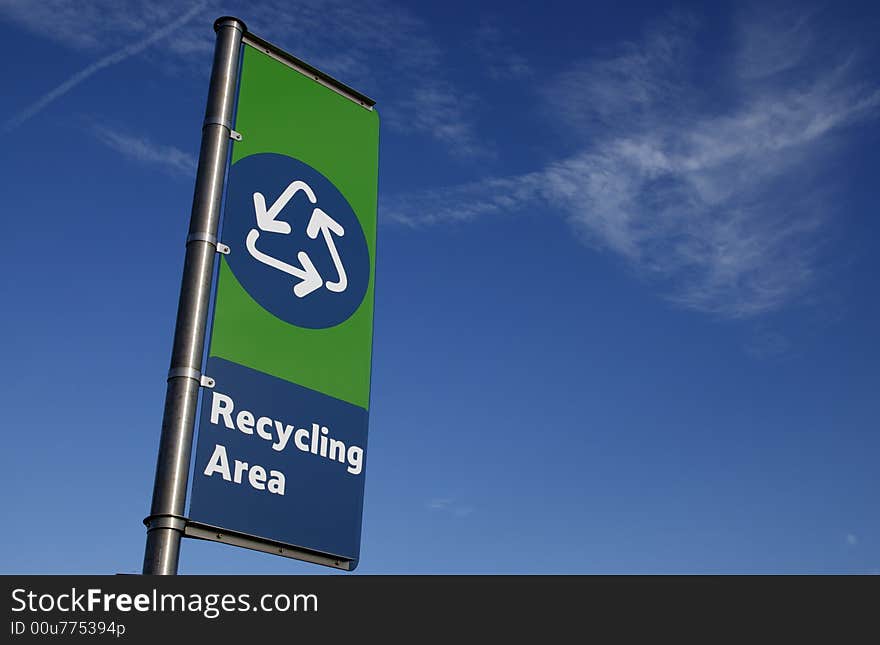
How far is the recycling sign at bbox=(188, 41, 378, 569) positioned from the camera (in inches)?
183

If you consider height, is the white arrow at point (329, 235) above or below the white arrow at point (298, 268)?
above

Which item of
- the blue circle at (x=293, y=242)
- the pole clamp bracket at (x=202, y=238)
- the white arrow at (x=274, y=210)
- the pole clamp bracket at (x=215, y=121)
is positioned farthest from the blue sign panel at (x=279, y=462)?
the pole clamp bracket at (x=215, y=121)

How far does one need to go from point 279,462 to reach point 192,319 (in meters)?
0.83

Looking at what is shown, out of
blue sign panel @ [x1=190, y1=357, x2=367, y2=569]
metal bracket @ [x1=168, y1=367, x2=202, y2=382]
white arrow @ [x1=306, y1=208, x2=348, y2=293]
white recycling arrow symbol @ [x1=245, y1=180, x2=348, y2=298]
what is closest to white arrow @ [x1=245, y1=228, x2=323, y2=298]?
white recycling arrow symbol @ [x1=245, y1=180, x2=348, y2=298]

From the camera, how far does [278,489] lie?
4.76m

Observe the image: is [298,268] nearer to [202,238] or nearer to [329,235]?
[329,235]

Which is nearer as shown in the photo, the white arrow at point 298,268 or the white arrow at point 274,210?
the white arrow at point 298,268

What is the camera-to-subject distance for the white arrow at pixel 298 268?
201 inches

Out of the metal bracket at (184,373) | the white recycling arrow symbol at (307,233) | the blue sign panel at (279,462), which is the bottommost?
the blue sign panel at (279,462)

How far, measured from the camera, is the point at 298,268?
17.5 feet

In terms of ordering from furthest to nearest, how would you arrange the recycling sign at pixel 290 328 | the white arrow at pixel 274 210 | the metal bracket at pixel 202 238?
the white arrow at pixel 274 210 → the metal bracket at pixel 202 238 → the recycling sign at pixel 290 328

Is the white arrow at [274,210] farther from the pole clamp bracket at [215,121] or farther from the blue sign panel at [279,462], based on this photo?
the blue sign panel at [279,462]

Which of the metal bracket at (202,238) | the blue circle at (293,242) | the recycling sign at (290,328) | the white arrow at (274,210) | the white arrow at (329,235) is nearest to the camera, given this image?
the recycling sign at (290,328)
